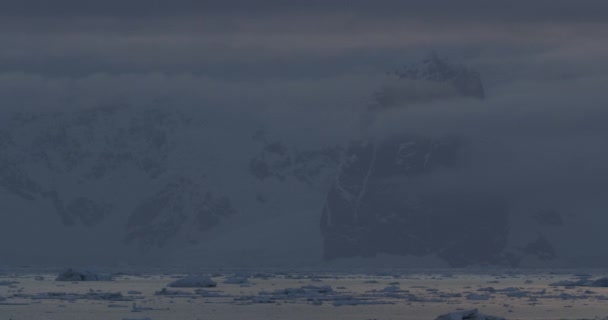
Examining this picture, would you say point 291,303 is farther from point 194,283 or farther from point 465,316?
point 465,316

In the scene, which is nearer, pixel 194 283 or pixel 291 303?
pixel 291 303

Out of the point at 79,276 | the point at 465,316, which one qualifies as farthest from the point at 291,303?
the point at 79,276

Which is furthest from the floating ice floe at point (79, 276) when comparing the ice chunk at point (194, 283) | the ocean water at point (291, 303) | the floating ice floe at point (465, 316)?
the floating ice floe at point (465, 316)

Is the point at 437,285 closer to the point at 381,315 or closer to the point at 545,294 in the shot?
the point at 545,294

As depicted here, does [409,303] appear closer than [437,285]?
Yes

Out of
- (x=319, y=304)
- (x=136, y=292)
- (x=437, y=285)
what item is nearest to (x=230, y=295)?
(x=136, y=292)

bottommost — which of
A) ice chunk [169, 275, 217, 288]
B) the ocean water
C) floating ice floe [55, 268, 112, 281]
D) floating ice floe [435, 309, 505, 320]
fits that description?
floating ice floe [435, 309, 505, 320]

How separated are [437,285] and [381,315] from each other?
5218 centimetres

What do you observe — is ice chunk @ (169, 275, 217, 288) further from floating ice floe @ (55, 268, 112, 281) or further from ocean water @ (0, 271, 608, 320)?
floating ice floe @ (55, 268, 112, 281)

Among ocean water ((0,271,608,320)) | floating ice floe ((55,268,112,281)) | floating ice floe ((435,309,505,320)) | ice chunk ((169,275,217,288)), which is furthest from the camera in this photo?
floating ice floe ((55,268,112,281))

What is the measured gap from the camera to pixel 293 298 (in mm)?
116312

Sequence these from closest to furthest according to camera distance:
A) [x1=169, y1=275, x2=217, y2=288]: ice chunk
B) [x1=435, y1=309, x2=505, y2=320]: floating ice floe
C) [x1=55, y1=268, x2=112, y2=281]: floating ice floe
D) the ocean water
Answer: [x1=435, y1=309, x2=505, y2=320]: floating ice floe < the ocean water < [x1=169, y1=275, x2=217, y2=288]: ice chunk < [x1=55, y1=268, x2=112, y2=281]: floating ice floe

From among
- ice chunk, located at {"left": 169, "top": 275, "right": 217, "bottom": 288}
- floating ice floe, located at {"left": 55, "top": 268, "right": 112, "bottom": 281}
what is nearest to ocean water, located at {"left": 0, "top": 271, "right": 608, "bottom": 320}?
ice chunk, located at {"left": 169, "top": 275, "right": 217, "bottom": 288}

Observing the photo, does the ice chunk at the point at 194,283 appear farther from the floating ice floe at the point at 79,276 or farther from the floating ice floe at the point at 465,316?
the floating ice floe at the point at 465,316
